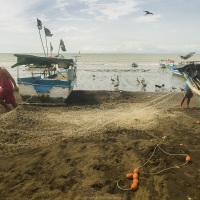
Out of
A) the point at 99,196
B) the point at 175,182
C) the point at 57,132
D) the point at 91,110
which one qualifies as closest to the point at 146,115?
the point at 91,110

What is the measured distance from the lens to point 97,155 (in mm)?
6336

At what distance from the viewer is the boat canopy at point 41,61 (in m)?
14.1

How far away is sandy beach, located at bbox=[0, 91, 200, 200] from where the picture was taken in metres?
4.94

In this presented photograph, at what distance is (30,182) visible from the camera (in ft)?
17.1

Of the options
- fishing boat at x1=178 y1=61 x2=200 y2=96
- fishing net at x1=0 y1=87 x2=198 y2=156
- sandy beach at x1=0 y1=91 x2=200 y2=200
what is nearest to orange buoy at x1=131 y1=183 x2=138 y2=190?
sandy beach at x1=0 y1=91 x2=200 y2=200

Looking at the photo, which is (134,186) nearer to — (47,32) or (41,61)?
(41,61)

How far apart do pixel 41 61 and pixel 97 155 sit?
371 inches

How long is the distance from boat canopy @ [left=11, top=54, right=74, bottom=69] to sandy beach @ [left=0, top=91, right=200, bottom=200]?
409 centimetres

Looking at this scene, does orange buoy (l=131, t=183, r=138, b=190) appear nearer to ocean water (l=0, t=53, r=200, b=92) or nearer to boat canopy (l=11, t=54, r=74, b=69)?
ocean water (l=0, t=53, r=200, b=92)

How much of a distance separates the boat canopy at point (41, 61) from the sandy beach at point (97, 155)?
13.4 ft

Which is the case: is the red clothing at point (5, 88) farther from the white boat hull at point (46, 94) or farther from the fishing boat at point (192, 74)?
the fishing boat at point (192, 74)

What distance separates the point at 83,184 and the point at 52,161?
1305 mm

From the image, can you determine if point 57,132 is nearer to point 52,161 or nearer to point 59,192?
point 52,161

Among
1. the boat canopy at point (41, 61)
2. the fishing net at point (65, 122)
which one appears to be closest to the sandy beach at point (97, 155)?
the fishing net at point (65, 122)
